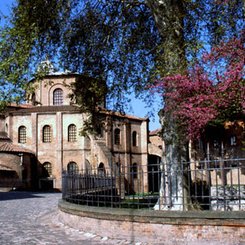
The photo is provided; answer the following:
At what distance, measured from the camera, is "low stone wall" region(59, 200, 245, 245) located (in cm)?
755

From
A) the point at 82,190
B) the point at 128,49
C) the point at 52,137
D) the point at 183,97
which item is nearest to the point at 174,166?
the point at 183,97

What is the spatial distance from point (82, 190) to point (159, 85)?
18.1 ft

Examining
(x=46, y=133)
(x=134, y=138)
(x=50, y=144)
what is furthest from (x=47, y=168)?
(x=134, y=138)

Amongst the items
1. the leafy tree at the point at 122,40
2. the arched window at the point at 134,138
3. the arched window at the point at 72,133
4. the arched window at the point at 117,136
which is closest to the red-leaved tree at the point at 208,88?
the leafy tree at the point at 122,40

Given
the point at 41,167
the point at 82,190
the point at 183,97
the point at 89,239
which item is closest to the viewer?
the point at 183,97

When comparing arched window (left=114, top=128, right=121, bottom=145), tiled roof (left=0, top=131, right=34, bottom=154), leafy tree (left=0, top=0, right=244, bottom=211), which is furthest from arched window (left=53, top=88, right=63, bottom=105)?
leafy tree (left=0, top=0, right=244, bottom=211)

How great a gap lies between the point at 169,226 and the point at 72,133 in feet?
99.9

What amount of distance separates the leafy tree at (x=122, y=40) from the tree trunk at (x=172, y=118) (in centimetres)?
2

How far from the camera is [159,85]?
8.66 meters

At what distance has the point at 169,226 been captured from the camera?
8.14 meters

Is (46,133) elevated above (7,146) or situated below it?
above

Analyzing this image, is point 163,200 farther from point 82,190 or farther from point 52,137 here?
point 52,137

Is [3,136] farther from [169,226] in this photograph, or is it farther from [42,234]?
[169,226]

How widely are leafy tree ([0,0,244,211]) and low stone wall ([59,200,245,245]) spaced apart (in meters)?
0.86
